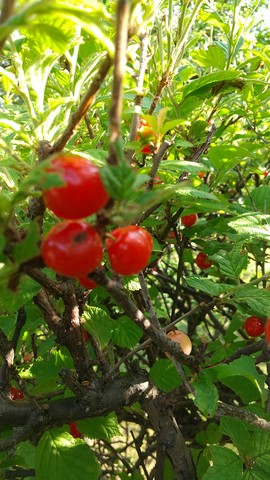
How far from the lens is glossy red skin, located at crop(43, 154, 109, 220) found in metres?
0.60

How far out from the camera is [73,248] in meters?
0.61

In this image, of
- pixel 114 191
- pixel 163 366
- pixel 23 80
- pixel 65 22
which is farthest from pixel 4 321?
pixel 114 191

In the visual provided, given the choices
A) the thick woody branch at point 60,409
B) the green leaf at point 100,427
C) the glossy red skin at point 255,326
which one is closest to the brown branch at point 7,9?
the thick woody branch at point 60,409

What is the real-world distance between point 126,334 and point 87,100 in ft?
3.04

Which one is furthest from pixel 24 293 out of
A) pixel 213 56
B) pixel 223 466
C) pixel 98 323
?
pixel 213 56

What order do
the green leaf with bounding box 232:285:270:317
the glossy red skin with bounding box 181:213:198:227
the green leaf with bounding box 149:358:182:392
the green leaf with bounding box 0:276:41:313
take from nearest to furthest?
the green leaf with bounding box 0:276:41:313
the green leaf with bounding box 232:285:270:317
the green leaf with bounding box 149:358:182:392
the glossy red skin with bounding box 181:213:198:227

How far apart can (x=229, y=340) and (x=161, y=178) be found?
30.8 inches

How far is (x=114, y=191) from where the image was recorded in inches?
22.9

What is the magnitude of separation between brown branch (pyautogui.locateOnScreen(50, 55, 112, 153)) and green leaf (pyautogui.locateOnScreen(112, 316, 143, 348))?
83cm

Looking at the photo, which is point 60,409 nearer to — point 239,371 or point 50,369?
point 50,369

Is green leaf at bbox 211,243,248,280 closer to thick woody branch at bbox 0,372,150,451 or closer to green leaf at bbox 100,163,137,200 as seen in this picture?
thick woody branch at bbox 0,372,150,451

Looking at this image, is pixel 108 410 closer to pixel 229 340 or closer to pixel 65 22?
pixel 229 340

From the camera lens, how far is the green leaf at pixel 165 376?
1.47m

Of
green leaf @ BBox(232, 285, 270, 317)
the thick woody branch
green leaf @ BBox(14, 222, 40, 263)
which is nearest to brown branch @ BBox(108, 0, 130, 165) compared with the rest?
green leaf @ BBox(14, 222, 40, 263)
